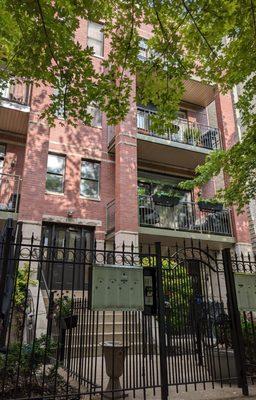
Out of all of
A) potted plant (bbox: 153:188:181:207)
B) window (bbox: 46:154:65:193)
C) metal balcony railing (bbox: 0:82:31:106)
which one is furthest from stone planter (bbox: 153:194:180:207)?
metal balcony railing (bbox: 0:82:31:106)

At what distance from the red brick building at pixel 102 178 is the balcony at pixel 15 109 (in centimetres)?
4

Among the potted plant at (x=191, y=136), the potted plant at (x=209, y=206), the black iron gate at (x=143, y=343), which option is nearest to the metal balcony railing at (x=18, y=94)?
the potted plant at (x=191, y=136)

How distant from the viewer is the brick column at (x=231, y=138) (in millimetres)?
14555

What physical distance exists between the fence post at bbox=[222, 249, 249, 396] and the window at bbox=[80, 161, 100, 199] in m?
9.08

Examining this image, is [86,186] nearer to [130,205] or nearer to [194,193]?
[130,205]

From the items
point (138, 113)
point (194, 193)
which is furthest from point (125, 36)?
point (194, 193)

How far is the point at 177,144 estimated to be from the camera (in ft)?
48.2

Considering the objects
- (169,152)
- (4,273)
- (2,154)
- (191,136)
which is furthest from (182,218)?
(4,273)

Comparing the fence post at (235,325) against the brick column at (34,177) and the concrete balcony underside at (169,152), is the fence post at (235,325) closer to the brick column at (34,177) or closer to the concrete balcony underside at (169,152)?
the brick column at (34,177)

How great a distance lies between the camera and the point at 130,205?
1311 cm

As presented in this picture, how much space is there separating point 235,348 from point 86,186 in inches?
398

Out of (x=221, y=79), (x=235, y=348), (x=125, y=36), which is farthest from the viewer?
(x=221, y=79)

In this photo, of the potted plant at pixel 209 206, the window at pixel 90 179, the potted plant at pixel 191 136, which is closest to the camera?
the potted plant at pixel 209 206

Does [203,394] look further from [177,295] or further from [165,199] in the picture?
[165,199]
